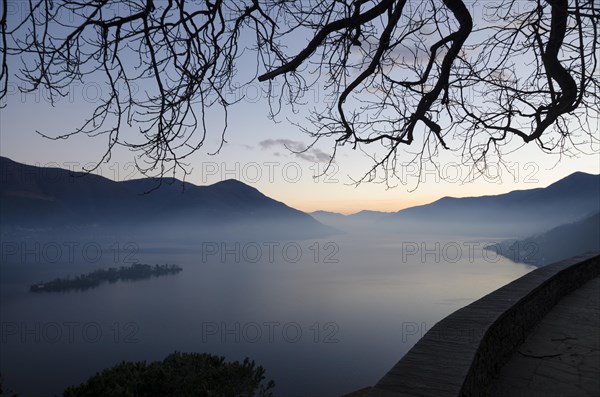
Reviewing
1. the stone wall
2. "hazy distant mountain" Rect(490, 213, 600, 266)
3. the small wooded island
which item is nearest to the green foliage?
the stone wall

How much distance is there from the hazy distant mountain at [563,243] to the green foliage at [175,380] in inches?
4137

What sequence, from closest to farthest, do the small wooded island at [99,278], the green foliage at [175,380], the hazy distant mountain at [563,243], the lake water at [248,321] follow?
the green foliage at [175,380], the lake water at [248,321], the hazy distant mountain at [563,243], the small wooded island at [99,278]

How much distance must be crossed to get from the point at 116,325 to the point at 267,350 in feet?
97.2

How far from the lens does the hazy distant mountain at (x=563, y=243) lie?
328 ft

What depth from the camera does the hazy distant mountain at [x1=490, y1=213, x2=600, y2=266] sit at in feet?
328

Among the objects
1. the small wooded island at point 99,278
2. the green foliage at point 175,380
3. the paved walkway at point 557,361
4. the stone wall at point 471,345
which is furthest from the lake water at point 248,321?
the stone wall at point 471,345

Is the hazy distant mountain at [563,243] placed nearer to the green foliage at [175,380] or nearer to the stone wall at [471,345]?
the stone wall at [471,345]

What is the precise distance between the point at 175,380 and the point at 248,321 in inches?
3085

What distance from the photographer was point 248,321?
262 ft

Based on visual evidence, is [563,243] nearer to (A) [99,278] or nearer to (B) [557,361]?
(A) [99,278]

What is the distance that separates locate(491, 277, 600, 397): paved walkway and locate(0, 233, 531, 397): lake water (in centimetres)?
5184

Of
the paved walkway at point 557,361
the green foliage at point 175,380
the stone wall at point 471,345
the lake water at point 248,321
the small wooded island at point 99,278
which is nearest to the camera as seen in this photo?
the stone wall at point 471,345

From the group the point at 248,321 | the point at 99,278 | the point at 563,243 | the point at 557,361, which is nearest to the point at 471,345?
the point at 557,361

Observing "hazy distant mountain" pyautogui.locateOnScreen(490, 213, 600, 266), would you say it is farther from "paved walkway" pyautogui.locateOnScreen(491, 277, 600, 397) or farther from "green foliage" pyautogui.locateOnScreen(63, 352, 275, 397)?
"green foliage" pyautogui.locateOnScreen(63, 352, 275, 397)
